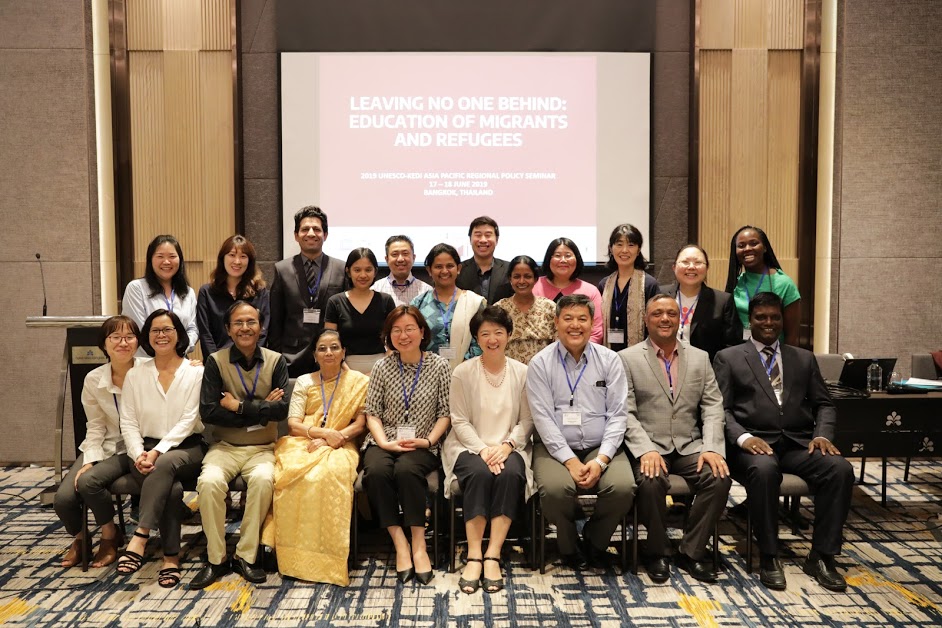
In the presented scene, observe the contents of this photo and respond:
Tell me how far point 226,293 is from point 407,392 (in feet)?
4.15

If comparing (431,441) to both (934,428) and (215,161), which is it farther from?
(215,161)

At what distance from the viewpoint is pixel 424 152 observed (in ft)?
16.9

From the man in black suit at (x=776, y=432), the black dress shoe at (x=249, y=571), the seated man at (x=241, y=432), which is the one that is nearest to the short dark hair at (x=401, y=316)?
the seated man at (x=241, y=432)

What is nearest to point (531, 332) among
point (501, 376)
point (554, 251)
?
point (501, 376)

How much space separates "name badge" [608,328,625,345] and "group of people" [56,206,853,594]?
341 millimetres

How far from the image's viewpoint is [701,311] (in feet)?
12.3

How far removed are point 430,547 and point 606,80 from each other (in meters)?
3.56

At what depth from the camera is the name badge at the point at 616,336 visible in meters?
3.91

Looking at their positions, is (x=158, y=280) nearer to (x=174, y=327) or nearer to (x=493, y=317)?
(x=174, y=327)

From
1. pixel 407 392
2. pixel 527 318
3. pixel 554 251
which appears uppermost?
pixel 554 251

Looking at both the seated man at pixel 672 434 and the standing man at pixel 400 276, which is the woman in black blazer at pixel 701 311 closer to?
the seated man at pixel 672 434

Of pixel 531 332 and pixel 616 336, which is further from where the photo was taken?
pixel 616 336

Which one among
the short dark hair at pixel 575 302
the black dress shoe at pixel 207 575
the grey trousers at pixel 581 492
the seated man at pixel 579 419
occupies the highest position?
the short dark hair at pixel 575 302

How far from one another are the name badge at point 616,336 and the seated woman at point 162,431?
2.19 metres
